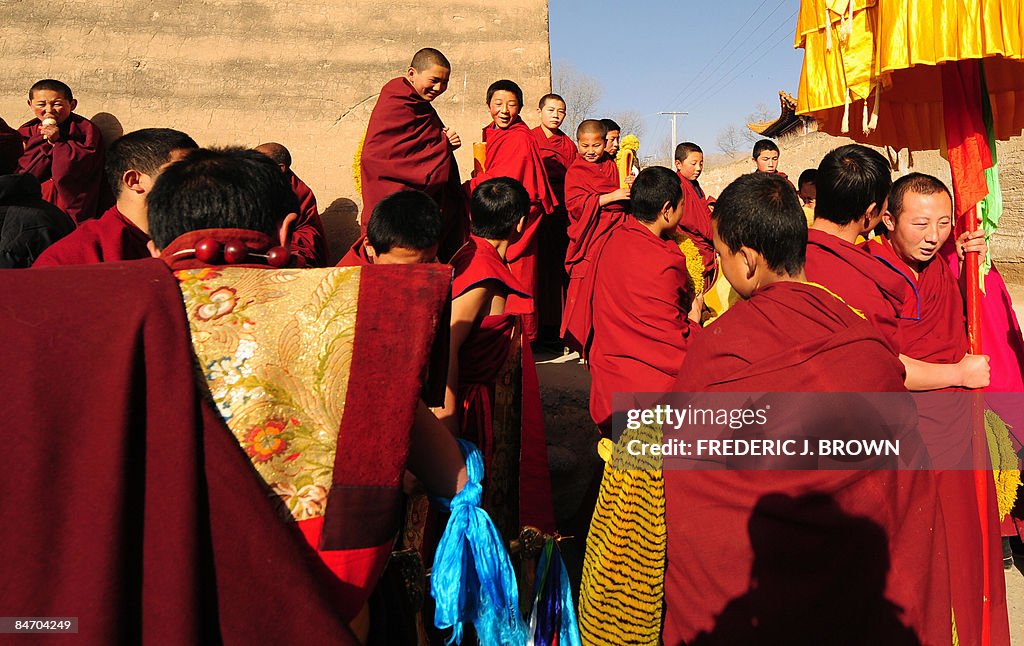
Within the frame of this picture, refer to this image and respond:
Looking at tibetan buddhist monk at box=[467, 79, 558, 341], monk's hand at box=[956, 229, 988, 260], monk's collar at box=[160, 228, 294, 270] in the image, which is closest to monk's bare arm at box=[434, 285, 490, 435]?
monk's collar at box=[160, 228, 294, 270]

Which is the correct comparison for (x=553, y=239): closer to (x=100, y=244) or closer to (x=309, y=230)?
(x=309, y=230)

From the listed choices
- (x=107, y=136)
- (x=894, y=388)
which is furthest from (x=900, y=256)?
(x=107, y=136)

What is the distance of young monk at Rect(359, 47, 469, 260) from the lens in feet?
15.5

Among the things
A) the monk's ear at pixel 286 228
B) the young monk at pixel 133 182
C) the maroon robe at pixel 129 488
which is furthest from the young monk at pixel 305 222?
the maroon robe at pixel 129 488

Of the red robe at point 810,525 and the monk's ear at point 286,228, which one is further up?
the monk's ear at point 286,228

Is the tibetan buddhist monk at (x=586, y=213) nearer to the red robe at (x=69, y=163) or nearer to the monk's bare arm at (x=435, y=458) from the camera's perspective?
the monk's bare arm at (x=435, y=458)

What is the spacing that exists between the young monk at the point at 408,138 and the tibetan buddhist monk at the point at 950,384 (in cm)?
285

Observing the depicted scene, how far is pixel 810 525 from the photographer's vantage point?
1743 mm

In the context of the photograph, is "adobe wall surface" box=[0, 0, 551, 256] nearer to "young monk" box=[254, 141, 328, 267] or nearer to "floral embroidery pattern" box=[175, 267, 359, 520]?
"young monk" box=[254, 141, 328, 267]

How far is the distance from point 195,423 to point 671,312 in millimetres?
2405

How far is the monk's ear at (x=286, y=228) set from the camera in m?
1.35

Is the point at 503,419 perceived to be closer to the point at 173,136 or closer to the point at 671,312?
the point at 671,312

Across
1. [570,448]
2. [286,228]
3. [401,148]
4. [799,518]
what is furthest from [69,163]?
[799,518]

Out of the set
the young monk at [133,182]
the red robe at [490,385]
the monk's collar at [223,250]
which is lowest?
the red robe at [490,385]
